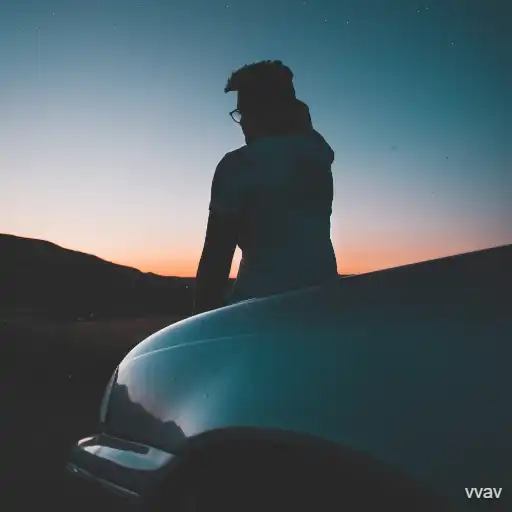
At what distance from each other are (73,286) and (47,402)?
2733cm

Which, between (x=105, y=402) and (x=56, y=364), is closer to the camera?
(x=105, y=402)

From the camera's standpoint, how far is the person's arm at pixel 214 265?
2.84 m

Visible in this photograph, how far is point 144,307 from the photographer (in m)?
24.0

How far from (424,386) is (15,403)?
6.17 m

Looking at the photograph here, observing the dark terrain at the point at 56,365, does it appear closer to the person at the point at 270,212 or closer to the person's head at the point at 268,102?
the person at the point at 270,212

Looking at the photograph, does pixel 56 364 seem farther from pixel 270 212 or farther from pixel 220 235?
pixel 270 212

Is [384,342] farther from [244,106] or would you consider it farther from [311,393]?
[244,106]

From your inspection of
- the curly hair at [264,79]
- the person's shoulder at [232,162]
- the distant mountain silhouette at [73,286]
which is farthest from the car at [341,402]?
the distant mountain silhouette at [73,286]

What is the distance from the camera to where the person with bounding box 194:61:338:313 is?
2781 millimetres

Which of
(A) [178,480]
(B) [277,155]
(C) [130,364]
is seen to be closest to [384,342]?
(A) [178,480]

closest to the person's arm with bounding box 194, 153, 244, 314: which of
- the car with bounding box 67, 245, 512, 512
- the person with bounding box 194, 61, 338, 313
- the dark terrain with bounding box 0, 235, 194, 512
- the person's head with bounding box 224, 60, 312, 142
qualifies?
the person with bounding box 194, 61, 338, 313

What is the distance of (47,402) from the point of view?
686cm

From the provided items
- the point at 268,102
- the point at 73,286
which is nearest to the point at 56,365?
the point at 268,102

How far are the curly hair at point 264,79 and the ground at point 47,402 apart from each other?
165cm
